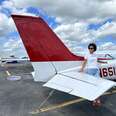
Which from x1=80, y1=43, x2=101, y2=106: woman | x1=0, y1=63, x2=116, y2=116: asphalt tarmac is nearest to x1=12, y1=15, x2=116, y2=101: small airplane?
x1=80, y1=43, x2=101, y2=106: woman

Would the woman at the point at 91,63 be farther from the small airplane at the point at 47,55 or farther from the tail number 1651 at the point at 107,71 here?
the tail number 1651 at the point at 107,71

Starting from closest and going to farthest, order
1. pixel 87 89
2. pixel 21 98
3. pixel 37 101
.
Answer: pixel 87 89
pixel 37 101
pixel 21 98

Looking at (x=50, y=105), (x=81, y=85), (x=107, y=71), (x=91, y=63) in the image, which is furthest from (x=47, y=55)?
(x=107, y=71)

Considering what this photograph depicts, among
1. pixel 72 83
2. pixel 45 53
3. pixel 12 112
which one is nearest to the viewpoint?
pixel 72 83

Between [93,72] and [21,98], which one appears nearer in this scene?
[93,72]

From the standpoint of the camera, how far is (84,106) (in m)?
7.88

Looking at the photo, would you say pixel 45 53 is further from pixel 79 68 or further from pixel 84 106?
pixel 84 106

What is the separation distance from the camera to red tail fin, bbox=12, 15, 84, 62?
24.6 feet

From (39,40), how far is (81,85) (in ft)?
7.32

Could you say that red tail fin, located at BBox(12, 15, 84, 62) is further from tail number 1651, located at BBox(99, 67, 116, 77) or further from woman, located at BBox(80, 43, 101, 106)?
tail number 1651, located at BBox(99, 67, 116, 77)

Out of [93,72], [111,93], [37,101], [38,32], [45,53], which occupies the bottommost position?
[111,93]

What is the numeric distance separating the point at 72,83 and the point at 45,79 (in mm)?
1416

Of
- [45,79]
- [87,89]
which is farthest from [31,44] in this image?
[87,89]

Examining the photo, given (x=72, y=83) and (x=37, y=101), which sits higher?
(x=72, y=83)
